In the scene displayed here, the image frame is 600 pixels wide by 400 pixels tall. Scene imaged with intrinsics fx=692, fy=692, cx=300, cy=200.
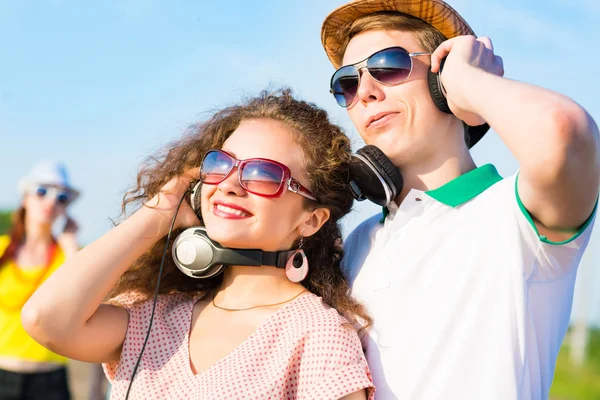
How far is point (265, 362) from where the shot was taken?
2.54 m

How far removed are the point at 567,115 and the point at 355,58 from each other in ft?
4.80

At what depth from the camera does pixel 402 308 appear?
2555 mm

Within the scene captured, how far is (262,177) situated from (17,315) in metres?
3.85

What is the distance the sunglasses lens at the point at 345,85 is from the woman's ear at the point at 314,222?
1.91ft

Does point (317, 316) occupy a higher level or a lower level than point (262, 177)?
lower

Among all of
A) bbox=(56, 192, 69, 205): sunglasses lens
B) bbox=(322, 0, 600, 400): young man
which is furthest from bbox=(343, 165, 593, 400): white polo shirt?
bbox=(56, 192, 69, 205): sunglasses lens

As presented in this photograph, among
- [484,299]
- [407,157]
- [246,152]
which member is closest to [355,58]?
[407,157]

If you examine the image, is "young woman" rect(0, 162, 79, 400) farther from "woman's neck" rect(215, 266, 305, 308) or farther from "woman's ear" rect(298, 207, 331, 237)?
"woman's ear" rect(298, 207, 331, 237)

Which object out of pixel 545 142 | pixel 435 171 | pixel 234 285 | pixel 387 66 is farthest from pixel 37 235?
pixel 545 142

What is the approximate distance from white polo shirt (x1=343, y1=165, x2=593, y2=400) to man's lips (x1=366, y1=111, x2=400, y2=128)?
1.70 ft

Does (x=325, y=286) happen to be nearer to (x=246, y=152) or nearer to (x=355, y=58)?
(x=246, y=152)

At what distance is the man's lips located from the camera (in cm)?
306

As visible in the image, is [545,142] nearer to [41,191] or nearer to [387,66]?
[387,66]

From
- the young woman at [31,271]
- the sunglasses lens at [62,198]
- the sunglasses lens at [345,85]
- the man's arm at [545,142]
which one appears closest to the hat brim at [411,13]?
the sunglasses lens at [345,85]
